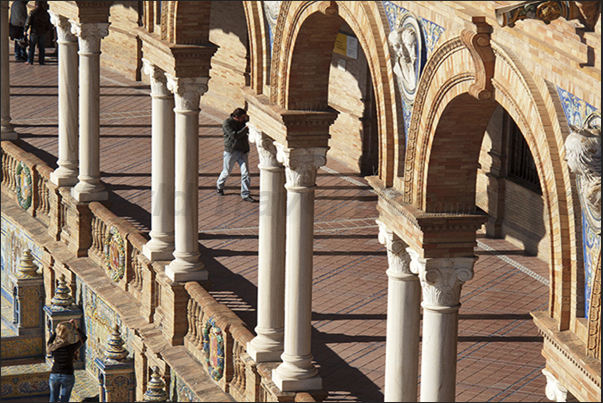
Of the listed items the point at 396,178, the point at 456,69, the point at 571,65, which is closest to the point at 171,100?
the point at 396,178

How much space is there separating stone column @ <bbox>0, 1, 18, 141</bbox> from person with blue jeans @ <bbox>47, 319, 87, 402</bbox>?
269 inches

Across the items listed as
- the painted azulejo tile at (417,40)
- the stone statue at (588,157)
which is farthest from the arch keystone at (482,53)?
the stone statue at (588,157)

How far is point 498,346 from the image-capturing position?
14.7 metres

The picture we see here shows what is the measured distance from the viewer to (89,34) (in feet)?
60.4

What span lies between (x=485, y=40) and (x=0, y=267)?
12.9 metres

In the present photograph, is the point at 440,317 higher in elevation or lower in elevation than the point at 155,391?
higher

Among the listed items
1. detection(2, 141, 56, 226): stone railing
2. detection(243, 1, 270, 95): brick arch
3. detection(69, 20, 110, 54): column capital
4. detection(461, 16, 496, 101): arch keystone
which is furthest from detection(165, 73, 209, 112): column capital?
detection(461, 16, 496, 101): arch keystone

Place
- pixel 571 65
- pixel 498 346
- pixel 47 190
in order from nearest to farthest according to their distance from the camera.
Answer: pixel 571 65 < pixel 498 346 < pixel 47 190

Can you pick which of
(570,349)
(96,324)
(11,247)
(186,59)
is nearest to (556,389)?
(570,349)

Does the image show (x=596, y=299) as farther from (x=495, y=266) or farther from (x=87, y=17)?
(x=87, y=17)

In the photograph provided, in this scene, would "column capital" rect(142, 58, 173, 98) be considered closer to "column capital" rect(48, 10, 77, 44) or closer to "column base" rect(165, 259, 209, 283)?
"column base" rect(165, 259, 209, 283)

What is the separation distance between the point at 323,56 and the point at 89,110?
20.4 feet

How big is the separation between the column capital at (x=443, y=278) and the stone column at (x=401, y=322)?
0.51 m

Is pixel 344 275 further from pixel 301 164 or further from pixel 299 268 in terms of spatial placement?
pixel 301 164
